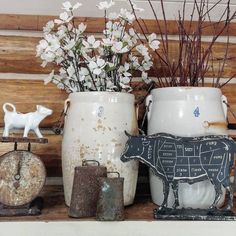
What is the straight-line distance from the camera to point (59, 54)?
980mm

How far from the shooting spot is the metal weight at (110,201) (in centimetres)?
82

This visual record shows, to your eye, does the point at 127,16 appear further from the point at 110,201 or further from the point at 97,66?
the point at 110,201

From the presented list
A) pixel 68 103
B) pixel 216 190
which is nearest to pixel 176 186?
pixel 216 190

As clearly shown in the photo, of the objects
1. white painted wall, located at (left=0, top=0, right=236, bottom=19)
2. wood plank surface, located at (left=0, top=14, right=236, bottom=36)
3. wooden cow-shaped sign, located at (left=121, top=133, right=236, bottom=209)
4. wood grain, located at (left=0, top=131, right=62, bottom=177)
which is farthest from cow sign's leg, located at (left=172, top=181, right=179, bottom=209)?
white painted wall, located at (left=0, top=0, right=236, bottom=19)

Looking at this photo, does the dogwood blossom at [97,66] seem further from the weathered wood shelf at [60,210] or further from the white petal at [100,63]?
the weathered wood shelf at [60,210]

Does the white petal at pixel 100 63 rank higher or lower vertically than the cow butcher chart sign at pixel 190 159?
higher

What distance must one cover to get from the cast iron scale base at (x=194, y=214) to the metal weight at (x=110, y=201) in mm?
103

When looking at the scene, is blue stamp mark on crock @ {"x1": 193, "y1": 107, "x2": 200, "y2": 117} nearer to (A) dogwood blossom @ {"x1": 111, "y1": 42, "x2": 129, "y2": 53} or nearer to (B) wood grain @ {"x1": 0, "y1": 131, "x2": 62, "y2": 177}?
(A) dogwood blossom @ {"x1": 111, "y1": 42, "x2": 129, "y2": 53}

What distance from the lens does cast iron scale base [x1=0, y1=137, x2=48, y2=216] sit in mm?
875

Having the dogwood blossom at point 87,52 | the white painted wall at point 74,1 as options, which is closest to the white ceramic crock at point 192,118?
the dogwood blossom at point 87,52

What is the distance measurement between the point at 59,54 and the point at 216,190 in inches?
21.3

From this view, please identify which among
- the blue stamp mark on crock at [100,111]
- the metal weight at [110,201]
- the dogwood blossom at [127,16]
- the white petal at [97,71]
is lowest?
the metal weight at [110,201]

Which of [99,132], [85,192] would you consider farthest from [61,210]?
[99,132]
